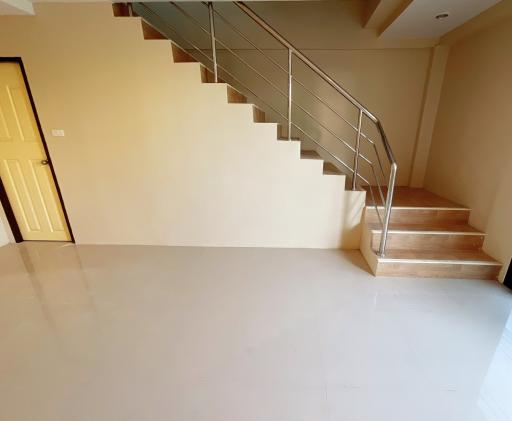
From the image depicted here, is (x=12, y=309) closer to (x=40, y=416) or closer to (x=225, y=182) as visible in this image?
(x=40, y=416)

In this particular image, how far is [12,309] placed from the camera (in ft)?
6.36

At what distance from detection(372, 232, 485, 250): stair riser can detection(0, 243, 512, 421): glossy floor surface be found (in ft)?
1.22

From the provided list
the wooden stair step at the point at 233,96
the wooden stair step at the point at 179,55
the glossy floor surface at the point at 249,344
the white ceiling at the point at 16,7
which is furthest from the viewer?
the wooden stair step at the point at 233,96

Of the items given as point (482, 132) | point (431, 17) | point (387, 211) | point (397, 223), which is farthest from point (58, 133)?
point (482, 132)

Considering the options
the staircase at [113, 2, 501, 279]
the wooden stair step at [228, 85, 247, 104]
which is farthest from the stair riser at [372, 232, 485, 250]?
the wooden stair step at [228, 85, 247, 104]

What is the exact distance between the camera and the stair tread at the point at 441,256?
2.25 metres

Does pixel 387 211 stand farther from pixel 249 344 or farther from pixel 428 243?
pixel 249 344

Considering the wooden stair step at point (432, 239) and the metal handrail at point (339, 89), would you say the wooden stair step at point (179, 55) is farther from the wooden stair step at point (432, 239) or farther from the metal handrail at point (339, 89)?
the wooden stair step at point (432, 239)

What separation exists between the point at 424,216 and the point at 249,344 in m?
2.36

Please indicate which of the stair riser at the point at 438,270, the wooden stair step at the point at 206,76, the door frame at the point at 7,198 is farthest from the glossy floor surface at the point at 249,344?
the wooden stair step at the point at 206,76

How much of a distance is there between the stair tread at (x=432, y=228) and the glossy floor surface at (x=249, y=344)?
1.66 ft

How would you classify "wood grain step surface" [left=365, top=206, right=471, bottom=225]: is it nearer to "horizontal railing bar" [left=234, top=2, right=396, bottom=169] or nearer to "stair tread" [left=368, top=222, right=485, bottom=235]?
"stair tread" [left=368, top=222, right=485, bottom=235]

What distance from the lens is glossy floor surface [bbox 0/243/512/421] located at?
1.25 metres

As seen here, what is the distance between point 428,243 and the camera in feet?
8.07
